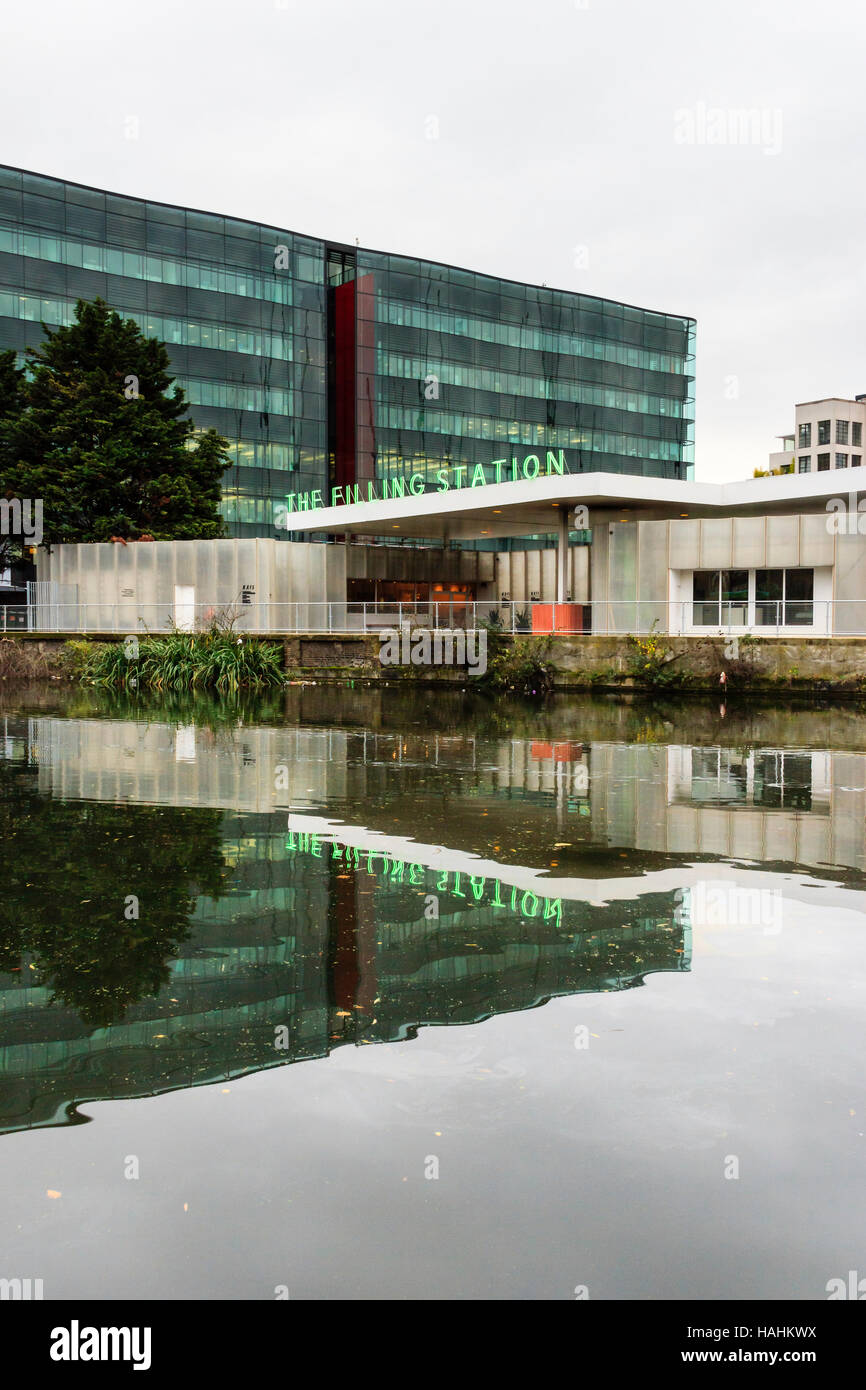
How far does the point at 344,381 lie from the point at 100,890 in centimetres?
8422

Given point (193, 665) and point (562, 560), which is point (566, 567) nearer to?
point (562, 560)

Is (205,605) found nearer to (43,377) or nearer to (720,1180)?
(43,377)

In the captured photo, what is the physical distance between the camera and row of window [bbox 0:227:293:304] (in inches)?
2906

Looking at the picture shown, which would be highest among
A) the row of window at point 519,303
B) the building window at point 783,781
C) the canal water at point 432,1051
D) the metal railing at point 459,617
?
the row of window at point 519,303

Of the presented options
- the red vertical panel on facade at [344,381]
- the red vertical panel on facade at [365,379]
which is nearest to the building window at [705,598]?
the red vertical panel on facade at [365,379]

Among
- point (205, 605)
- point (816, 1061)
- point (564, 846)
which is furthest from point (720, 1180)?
point (205, 605)

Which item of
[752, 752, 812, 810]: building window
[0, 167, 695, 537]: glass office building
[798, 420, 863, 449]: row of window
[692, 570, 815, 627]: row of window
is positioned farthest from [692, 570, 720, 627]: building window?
[798, 420, 863, 449]: row of window

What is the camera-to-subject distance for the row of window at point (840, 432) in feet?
438

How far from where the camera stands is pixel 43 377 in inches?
2052

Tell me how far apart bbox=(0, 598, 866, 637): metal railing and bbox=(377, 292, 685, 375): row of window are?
46026 mm

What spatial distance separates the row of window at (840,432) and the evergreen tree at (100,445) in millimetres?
98600

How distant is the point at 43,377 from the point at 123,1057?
5138cm

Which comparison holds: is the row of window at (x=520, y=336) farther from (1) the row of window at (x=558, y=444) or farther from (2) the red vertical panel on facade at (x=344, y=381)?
(1) the row of window at (x=558, y=444)

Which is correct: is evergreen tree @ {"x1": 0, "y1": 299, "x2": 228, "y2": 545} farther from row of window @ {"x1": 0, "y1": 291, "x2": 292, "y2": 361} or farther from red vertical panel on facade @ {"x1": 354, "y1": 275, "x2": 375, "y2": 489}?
red vertical panel on facade @ {"x1": 354, "y1": 275, "x2": 375, "y2": 489}
